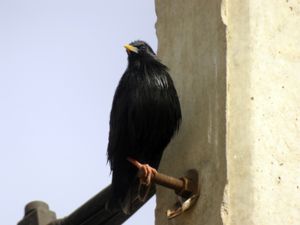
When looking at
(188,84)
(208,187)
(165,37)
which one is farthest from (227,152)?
(165,37)

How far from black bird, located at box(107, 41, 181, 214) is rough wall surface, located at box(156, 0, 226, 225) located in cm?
7

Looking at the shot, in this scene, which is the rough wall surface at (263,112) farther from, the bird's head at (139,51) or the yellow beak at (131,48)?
the yellow beak at (131,48)

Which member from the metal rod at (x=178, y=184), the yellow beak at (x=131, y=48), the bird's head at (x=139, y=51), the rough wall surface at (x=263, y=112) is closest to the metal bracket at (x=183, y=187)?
the metal rod at (x=178, y=184)

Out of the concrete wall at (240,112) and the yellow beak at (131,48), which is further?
the yellow beak at (131,48)

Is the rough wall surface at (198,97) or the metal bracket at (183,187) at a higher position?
the rough wall surface at (198,97)

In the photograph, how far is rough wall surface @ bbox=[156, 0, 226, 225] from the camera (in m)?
6.16

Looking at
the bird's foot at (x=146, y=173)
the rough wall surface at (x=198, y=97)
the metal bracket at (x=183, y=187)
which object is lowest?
the metal bracket at (x=183, y=187)

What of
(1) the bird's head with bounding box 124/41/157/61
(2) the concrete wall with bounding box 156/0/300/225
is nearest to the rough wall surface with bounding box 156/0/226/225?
(2) the concrete wall with bounding box 156/0/300/225

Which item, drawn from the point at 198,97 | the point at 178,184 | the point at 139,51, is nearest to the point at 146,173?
the point at 178,184

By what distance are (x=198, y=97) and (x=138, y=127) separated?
528 millimetres

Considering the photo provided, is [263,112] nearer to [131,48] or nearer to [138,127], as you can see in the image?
[138,127]

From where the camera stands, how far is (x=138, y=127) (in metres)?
6.90

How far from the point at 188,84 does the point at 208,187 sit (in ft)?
2.78

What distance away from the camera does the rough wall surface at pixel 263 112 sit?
5996 mm
